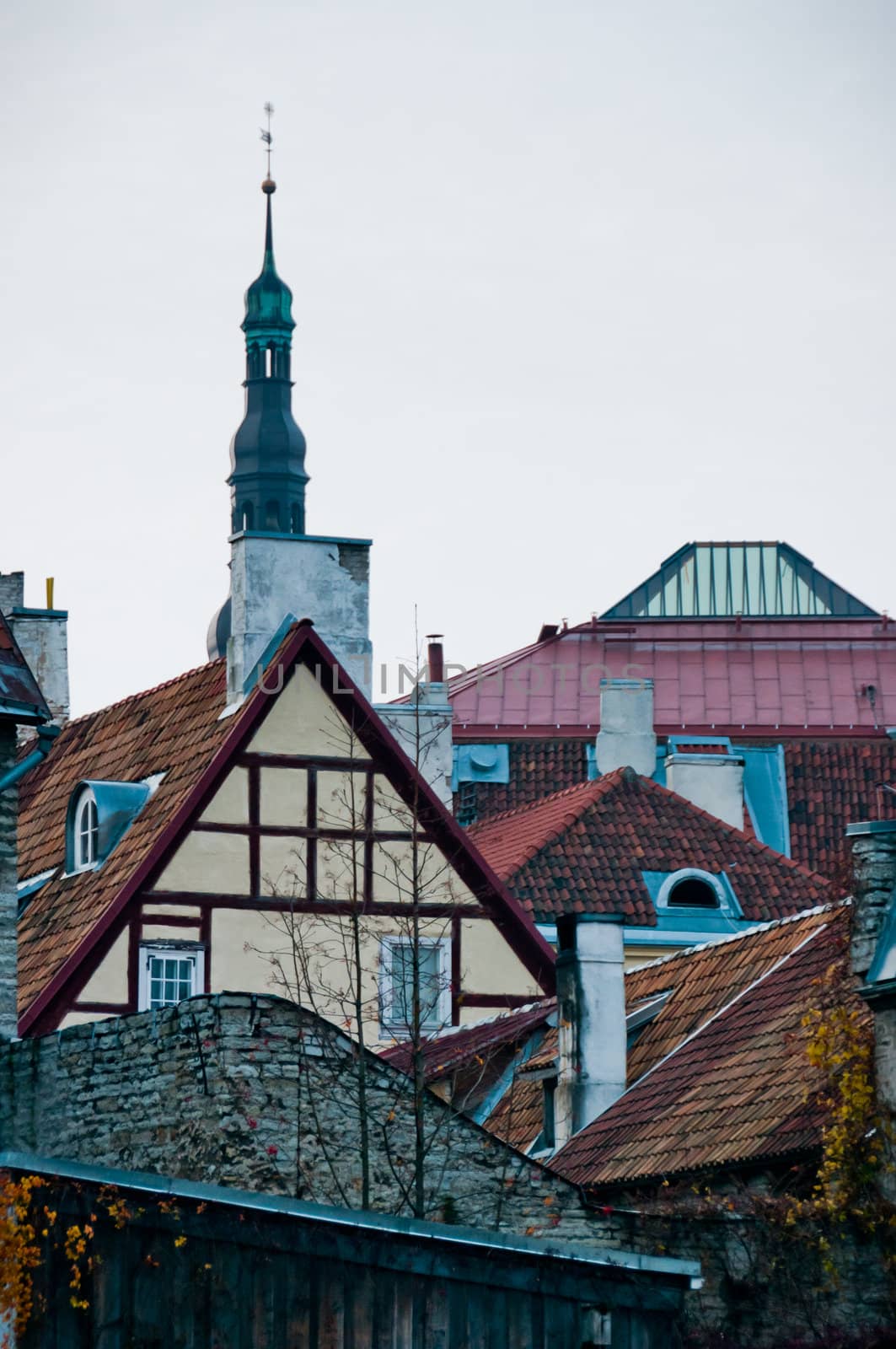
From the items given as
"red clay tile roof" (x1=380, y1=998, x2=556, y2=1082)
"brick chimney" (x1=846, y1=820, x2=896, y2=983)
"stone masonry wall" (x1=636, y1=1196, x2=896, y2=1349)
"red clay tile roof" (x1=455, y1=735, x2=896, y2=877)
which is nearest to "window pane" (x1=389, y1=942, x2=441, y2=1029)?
"red clay tile roof" (x1=380, y1=998, x2=556, y2=1082)

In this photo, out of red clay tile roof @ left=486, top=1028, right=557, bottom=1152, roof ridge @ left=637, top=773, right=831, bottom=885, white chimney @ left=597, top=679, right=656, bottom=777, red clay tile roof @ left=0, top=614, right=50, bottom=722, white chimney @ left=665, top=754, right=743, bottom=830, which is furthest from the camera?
white chimney @ left=597, top=679, right=656, bottom=777

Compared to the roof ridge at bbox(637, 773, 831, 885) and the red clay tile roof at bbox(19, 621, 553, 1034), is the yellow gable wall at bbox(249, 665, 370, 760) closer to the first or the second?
the red clay tile roof at bbox(19, 621, 553, 1034)

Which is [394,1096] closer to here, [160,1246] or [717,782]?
[160,1246]

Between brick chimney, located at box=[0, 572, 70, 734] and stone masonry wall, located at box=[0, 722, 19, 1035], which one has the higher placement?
brick chimney, located at box=[0, 572, 70, 734]

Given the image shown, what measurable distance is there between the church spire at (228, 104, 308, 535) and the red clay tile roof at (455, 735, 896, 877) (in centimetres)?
4797

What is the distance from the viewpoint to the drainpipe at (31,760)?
81.8 feet

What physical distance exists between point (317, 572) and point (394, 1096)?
14.4 metres

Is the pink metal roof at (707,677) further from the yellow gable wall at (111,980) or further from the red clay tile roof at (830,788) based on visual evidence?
the yellow gable wall at (111,980)

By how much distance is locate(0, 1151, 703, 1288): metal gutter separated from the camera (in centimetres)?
1991

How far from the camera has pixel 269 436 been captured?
111m

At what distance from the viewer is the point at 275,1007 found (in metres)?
22.9

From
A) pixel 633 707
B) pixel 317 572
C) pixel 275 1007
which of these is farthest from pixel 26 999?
pixel 633 707

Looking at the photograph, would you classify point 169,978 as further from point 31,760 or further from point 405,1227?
point 405,1227

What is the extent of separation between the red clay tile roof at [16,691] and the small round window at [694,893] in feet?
47.8
